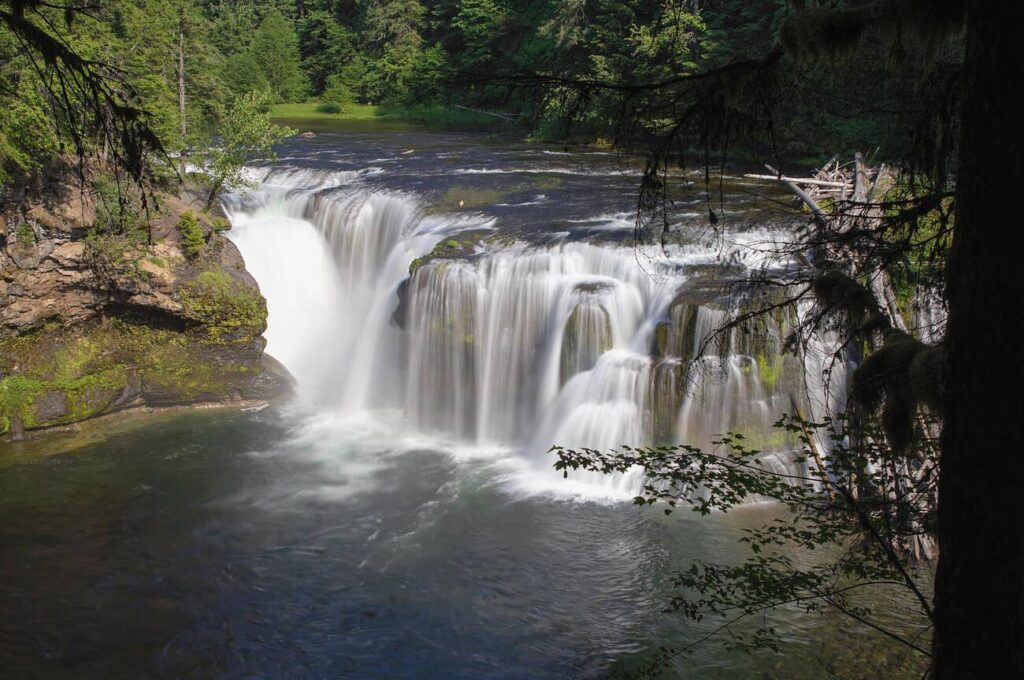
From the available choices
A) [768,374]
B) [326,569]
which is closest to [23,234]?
[326,569]

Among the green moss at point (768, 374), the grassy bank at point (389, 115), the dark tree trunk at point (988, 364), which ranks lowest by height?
the green moss at point (768, 374)

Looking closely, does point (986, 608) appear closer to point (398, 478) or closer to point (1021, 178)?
point (1021, 178)

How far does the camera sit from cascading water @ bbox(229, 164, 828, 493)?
12.9 m

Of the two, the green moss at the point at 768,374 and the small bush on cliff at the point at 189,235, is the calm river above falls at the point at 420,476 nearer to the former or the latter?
the green moss at the point at 768,374

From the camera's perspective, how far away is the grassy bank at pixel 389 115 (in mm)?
38469

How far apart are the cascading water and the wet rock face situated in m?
1.94

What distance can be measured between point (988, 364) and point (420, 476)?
1068 cm

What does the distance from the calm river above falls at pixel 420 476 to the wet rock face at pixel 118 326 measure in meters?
0.62

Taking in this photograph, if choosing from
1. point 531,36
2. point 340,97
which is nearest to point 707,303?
point 531,36

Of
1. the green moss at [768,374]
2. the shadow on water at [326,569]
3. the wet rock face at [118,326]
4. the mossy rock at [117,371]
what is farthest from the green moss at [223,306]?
the green moss at [768,374]

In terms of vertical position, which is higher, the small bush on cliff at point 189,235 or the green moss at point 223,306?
the small bush on cliff at point 189,235

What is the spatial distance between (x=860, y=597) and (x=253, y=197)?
15.9m

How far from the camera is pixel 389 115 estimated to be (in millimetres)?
43875

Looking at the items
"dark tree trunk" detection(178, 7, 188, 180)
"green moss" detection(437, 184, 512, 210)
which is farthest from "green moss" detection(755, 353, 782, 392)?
"dark tree trunk" detection(178, 7, 188, 180)
